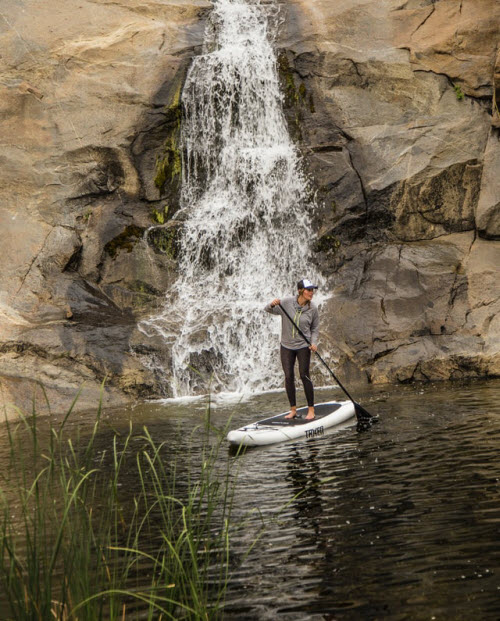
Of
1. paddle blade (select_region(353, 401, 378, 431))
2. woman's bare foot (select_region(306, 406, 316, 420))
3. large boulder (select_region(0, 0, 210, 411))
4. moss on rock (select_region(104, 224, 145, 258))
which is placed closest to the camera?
paddle blade (select_region(353, 401, 378, 431))

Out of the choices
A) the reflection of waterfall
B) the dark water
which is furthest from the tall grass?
the reflection of waterfall

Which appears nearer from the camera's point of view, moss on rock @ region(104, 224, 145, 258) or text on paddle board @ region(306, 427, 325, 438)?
text on paddle board @ region(306, 427, 325, 438)

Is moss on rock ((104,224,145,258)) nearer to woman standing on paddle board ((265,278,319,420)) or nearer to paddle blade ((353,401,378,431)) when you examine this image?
woman standing on paddle board ((265,278,319,420))

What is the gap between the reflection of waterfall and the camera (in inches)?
701

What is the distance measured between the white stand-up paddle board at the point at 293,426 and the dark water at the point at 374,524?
20 cm

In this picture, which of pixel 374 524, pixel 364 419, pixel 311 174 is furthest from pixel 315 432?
pixel 311 174

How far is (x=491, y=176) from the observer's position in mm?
19141

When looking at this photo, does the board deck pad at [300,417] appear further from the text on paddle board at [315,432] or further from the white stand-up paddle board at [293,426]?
the text on paddle board at [315,432]

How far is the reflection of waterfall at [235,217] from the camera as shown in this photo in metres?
17.8

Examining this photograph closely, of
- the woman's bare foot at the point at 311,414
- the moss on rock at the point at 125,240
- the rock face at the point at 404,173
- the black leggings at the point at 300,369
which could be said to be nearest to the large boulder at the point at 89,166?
the moss on rock at the point at 125,240

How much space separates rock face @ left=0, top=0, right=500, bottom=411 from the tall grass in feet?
25.4

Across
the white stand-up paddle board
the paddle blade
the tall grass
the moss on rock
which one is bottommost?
the paddle blade

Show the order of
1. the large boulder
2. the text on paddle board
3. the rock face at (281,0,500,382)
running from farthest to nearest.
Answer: the large boulder < the rock face at (281,0,500,382) < the text on paddle board

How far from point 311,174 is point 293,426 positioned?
35.5 feet
